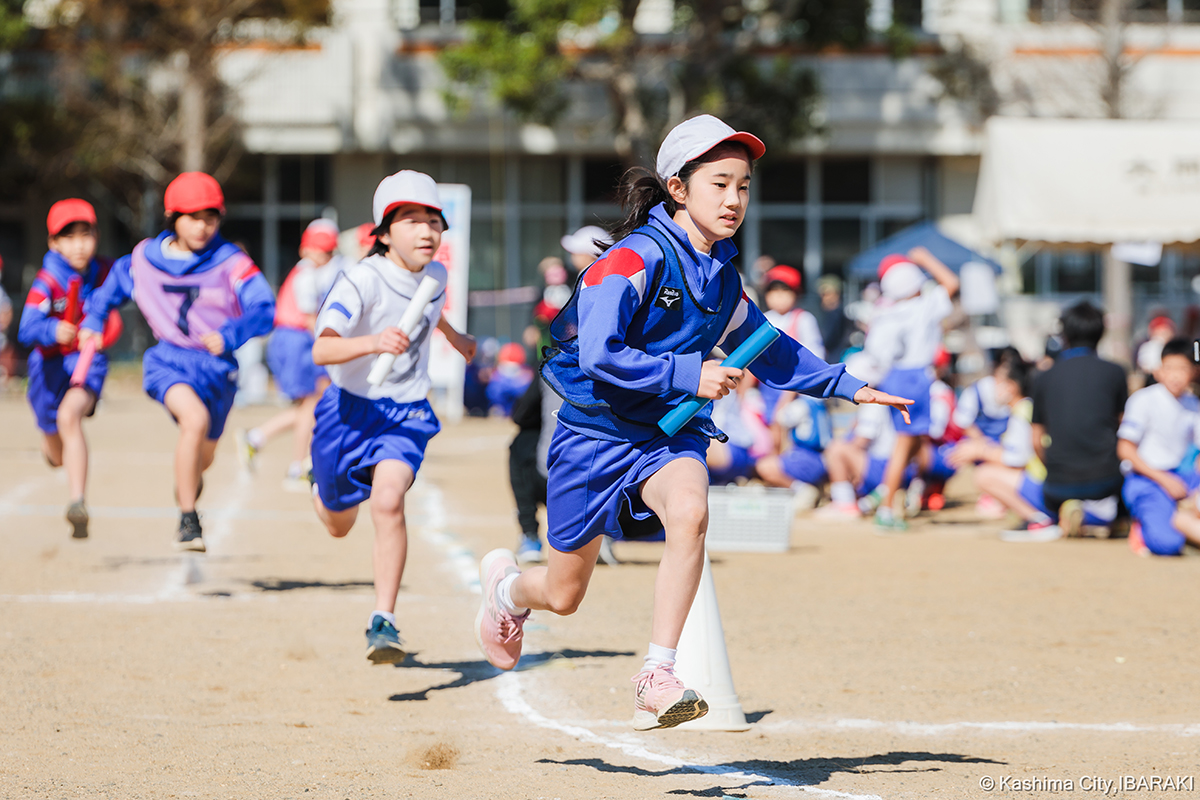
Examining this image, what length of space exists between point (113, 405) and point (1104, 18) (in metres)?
16.6

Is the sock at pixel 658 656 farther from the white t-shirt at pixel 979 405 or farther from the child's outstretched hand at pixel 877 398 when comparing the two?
the white t-shirt at pixel 979 405

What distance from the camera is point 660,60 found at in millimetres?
26312

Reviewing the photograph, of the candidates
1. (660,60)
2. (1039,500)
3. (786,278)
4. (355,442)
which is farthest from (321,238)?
(660,60)

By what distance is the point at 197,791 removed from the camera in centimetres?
404

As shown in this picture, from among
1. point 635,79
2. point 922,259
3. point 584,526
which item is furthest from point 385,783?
point 635,79

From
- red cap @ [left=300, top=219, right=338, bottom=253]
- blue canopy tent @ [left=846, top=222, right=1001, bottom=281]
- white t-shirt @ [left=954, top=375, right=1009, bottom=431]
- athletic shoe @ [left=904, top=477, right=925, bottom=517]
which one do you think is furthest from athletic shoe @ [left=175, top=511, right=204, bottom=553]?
blue canopy tent @ [left=846, top=222, right=1001, bottom=281]

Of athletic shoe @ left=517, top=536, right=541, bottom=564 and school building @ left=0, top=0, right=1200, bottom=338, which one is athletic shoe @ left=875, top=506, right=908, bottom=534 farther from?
school building @ left=0, top=0, right=1200, bottom=338

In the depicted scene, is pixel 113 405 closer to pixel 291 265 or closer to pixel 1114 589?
pixel 291 265

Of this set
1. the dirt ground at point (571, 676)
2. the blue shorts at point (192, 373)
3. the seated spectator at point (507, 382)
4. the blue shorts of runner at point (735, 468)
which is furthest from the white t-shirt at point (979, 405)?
the seated spectator at point (507, 382)

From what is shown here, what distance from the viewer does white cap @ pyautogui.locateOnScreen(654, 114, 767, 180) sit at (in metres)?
4.16

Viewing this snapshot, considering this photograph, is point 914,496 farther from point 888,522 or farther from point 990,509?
point 888,522

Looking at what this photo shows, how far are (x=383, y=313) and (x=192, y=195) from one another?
5.63ft

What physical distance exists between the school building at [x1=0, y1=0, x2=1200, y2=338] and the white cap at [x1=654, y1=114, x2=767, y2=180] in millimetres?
22785

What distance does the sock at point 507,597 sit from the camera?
4.75 meters
